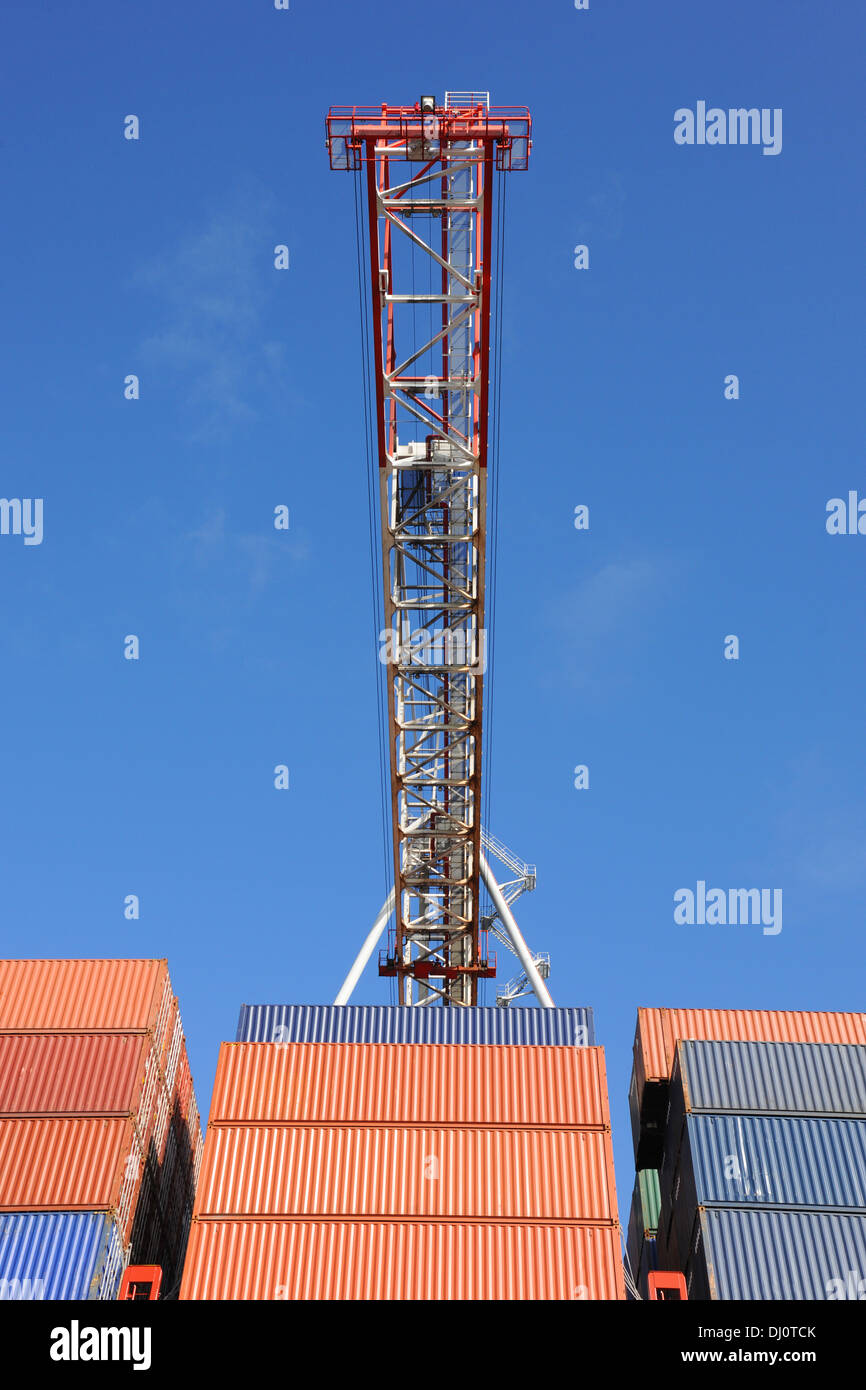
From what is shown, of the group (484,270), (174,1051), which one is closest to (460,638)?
(484,270)

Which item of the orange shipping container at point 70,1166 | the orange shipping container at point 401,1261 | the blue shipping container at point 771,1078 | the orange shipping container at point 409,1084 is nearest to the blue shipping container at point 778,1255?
the orange shipping container at point 401,1261

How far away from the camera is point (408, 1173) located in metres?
27.6

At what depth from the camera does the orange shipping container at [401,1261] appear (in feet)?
82.3

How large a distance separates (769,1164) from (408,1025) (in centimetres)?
1015

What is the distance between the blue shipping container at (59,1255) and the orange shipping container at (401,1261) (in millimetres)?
2312

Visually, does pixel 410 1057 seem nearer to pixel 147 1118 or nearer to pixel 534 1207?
pixel 534 1207

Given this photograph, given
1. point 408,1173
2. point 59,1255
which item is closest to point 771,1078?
point 408,1173

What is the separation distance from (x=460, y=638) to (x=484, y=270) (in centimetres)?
1092

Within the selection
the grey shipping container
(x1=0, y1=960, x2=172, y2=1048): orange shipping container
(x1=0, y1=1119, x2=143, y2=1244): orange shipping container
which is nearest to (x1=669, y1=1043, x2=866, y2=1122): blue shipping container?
the grey shipping container

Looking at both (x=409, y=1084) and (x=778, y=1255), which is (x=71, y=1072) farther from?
(x=778, y=1255)

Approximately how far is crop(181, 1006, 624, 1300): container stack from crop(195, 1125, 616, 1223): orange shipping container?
1.3 inches
